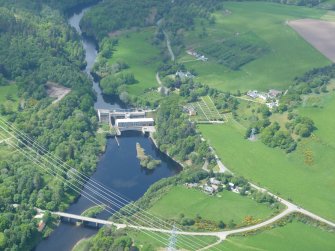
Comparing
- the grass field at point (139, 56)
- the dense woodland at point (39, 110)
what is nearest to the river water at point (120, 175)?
the dense woodland at point (39, 110)

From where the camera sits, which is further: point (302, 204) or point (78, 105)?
point (78, 105)

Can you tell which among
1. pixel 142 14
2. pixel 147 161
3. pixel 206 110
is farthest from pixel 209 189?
pixel 142 14

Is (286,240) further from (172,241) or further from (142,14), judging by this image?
(142,14)

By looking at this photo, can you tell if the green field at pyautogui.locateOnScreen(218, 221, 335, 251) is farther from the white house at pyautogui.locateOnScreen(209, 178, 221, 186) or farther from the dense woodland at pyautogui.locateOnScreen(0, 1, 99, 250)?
the dense woodland at pyautogui.locateOnScreen(0, 1, 99, 250)

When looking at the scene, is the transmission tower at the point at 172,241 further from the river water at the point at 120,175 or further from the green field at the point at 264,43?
the green field at the point at 264,43

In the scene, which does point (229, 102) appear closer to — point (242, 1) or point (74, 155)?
point (74, 155)

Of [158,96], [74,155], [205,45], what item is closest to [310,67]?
[205,45]
